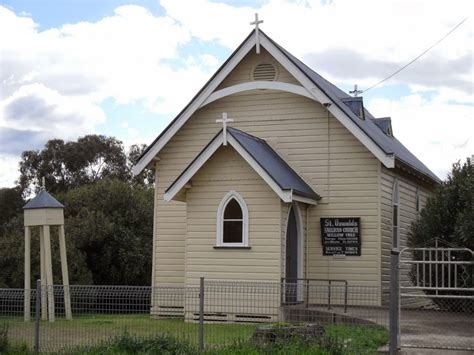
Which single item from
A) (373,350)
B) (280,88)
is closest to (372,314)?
(373,350)

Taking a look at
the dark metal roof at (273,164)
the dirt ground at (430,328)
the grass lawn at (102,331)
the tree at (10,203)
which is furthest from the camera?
the tree at (10,203)

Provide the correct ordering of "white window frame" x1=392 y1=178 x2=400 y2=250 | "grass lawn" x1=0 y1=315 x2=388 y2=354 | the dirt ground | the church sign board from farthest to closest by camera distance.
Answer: "white window frame" x1=392 y1=178 x2=400 y2=250 → the church sign board → "grass lawn" x1=0 y1=315 x2=388 y2=354 → the dirt ground

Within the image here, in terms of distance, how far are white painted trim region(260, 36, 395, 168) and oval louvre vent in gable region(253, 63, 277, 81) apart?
61 cm

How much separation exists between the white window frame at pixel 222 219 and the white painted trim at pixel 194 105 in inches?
154

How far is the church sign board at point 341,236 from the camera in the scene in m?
20.1

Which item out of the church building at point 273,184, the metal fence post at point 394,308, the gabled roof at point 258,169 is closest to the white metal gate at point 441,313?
the metal fence post at point 394,308

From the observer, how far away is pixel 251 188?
18469 millimetres

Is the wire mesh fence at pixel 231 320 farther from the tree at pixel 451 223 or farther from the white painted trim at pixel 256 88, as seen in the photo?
the white painted trim at pixel 256 88

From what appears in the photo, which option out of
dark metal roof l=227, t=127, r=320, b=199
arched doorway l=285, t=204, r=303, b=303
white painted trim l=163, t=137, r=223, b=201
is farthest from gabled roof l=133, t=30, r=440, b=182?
white painted trim l=163, t=137, r=223, b=201

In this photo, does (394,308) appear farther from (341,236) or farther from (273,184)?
(341,236)

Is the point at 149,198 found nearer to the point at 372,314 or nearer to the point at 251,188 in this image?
the point at 251,188

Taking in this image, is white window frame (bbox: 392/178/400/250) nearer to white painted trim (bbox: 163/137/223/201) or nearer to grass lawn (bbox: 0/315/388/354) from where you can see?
white painted trim (bbox: 163/137/223/201)

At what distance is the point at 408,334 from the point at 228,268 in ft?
19.8

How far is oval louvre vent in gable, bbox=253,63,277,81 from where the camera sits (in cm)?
2125
